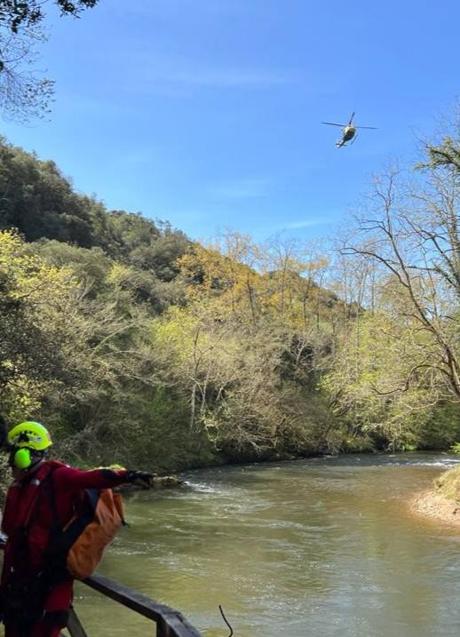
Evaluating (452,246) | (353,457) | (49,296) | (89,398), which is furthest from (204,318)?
(49,296)

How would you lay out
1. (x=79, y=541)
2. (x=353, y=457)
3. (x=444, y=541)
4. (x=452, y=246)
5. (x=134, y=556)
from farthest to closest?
(x=353, y=457), (x=452, y=246), (x=444, y=541), (x=134, y=556), (x=79, y=541)

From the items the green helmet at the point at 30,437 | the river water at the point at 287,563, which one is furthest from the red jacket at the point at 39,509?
the river water at the point at 287,563

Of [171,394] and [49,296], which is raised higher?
[49,296]

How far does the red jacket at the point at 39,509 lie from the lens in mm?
3096

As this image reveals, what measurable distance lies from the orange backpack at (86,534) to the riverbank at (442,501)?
16.1 meters

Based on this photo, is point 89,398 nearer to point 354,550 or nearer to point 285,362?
point 354,550

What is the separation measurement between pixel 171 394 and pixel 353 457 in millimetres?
11243

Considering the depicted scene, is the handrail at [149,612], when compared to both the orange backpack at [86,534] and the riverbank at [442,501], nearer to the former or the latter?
the orange backpack at [86,534]

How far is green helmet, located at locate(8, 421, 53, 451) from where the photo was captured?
328 centimetres

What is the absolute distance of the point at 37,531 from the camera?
3123 millimetres

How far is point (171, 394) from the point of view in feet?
103

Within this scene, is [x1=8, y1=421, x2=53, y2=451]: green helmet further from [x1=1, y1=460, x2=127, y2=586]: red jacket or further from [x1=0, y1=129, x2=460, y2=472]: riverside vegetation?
[x1=0, y1=129, x2=460, y2=472]: riverside vegetation

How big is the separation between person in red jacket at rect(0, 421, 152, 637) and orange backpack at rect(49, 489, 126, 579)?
4 cm

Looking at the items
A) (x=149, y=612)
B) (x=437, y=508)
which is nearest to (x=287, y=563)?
(x=437, y=508)
